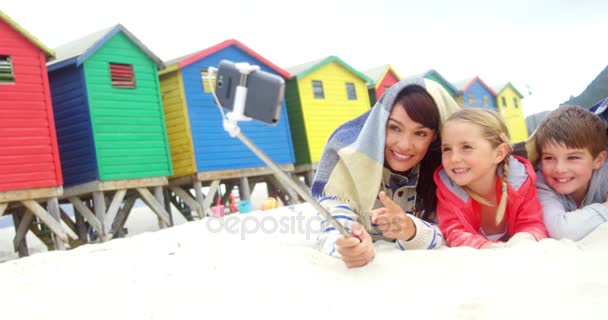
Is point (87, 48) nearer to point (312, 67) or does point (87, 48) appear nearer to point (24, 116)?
point (24, 116)

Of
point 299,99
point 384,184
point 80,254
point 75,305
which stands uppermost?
point 299,99

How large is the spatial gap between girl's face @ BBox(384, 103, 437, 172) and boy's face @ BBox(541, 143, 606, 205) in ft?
2.25

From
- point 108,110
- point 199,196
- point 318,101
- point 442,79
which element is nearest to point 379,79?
point 318,101

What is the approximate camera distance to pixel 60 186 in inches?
324

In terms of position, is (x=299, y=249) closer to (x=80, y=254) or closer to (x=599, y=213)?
(x=599, y=213)

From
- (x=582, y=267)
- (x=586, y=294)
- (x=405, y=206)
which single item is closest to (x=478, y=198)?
(x=405, y=206)

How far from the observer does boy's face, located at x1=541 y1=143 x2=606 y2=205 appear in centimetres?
274

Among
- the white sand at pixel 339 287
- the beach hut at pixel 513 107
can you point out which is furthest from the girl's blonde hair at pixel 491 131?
the beach hut at pixel 513 107

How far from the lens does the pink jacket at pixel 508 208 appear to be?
261 centimetres

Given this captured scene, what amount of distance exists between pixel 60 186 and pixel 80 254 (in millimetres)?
4770

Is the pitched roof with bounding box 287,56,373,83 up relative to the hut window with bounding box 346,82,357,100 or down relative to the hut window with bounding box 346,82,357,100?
up

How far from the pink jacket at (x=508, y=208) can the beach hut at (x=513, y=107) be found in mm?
20971

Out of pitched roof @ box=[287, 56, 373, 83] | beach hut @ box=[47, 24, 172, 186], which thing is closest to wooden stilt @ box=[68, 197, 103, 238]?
beach hut @ box=[47, 24, 172, 186]

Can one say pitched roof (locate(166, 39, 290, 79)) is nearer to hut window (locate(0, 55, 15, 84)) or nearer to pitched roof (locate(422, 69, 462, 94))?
hut window (locate(0, 55, 15, 84))
